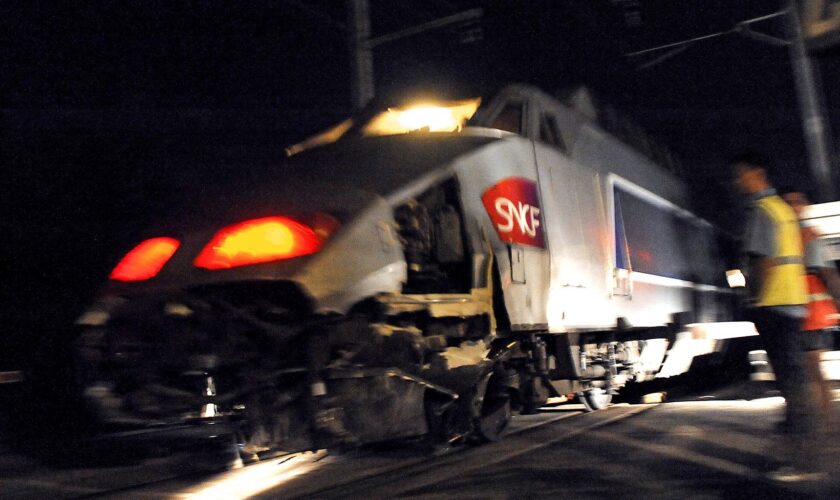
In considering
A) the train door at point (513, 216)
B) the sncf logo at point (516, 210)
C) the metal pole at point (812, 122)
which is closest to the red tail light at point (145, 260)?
the train door at point (513, 216)

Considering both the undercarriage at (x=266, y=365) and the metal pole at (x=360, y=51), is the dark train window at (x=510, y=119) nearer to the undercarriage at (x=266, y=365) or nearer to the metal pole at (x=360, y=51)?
the undercarriage at (x=266, y=365)

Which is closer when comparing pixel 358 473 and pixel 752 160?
pixel 752 160

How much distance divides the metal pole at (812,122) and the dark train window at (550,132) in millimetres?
10914

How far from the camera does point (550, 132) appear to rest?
25.6ft

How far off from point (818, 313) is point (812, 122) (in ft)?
43.8

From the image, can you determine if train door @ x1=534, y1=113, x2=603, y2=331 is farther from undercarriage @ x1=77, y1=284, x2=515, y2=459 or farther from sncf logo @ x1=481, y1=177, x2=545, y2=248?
undercarriage @ x1=77, y1=284, x2=515, y2=459

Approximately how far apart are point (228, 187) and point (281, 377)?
1.50 meters

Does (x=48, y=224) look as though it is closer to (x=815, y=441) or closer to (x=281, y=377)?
(x=281, y=377)

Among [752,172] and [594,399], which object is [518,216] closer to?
[752,172]

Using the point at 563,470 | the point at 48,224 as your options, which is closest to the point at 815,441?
the point at 563,470

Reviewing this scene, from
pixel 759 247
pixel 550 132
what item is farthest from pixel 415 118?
pixel 759 247

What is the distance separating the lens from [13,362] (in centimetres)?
1103

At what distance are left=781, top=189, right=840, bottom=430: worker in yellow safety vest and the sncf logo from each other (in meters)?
1.94

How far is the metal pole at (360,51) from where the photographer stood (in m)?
13.4
